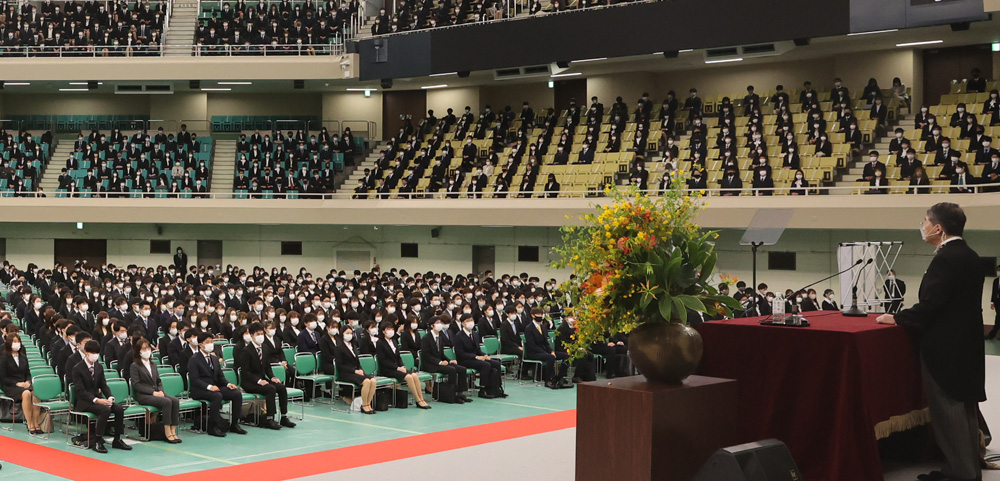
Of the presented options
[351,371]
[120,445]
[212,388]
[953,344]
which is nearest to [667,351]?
[953,344]

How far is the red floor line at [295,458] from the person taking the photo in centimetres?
966

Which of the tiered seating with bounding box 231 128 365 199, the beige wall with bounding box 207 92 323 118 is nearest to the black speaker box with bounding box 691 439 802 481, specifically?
the tiered seating with bounding box 231 128 365 199

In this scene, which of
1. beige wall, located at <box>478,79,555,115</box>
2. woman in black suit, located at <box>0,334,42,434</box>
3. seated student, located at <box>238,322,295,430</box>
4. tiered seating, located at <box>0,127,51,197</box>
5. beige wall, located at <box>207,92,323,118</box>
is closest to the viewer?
woman in black suit, located at <box>0,334,42,434</box>

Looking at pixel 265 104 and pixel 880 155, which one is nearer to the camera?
pixel 880 155

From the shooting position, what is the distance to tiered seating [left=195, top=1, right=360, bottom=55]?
1329 inches

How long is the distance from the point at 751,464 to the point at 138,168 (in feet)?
103

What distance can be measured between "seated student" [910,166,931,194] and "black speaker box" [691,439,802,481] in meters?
17.2

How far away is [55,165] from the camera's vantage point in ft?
116

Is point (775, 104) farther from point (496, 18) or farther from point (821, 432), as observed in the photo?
point (821, 432)

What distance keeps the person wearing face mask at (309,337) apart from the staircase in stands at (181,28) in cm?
2157

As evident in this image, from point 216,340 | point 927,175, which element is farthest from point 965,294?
point 927,175

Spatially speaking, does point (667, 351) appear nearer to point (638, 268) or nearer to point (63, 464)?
point (638, 268)

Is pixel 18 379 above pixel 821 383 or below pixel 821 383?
below

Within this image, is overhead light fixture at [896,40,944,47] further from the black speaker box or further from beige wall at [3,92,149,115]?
beige wall at [3,92,149,115]
